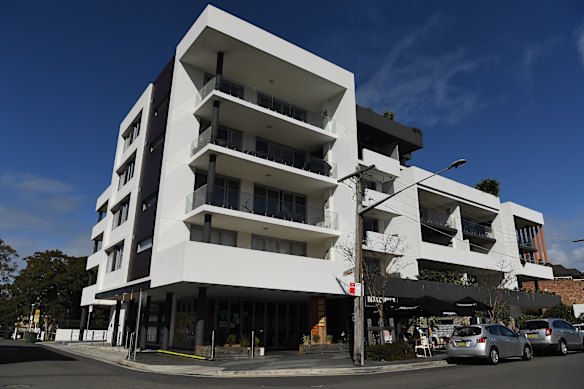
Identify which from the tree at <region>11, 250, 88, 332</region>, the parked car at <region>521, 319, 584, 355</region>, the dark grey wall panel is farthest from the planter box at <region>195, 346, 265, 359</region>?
the tree at <region>11, 250, 88, 332</region>

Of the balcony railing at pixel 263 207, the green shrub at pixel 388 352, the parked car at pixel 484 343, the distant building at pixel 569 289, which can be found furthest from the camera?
the distant building at pixel 569 289

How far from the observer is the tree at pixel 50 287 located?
184 feet

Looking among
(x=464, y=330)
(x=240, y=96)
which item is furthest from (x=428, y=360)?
(x=240, y=96)

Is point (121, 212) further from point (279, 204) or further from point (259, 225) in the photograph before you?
point (259, 225)

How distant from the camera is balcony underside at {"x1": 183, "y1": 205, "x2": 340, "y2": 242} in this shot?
Result: 2325 cm

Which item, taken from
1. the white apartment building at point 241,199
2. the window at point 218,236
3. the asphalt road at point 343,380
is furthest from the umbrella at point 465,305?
the window at point 218,236

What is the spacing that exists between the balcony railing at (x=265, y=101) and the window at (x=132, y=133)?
9.55 meters

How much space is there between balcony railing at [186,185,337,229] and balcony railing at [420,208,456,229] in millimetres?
11950

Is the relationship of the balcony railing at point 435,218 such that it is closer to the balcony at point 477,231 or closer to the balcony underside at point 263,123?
the balcony at point 477,231

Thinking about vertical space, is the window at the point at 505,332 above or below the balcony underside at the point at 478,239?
below

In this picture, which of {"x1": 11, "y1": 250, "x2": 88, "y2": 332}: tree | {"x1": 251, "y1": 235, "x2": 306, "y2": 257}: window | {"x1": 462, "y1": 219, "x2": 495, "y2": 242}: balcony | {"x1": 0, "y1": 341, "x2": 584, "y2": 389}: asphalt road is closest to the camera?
{"x1": 0, "y1": 341, "x2": 584, "y2": 389}: asphalt road

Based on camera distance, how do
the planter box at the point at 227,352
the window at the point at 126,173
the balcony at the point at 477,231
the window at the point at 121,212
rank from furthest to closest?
the balcony at the point at 477,231, the window at the point at 126,173, the window at the point at 121,212, the planter box at the point at 227,352

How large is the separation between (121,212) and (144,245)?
836 cm

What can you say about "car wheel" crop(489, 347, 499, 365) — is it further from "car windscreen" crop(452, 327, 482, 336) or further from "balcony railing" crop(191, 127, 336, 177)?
"balcony railing" crop(191, 127, 336, 177)
